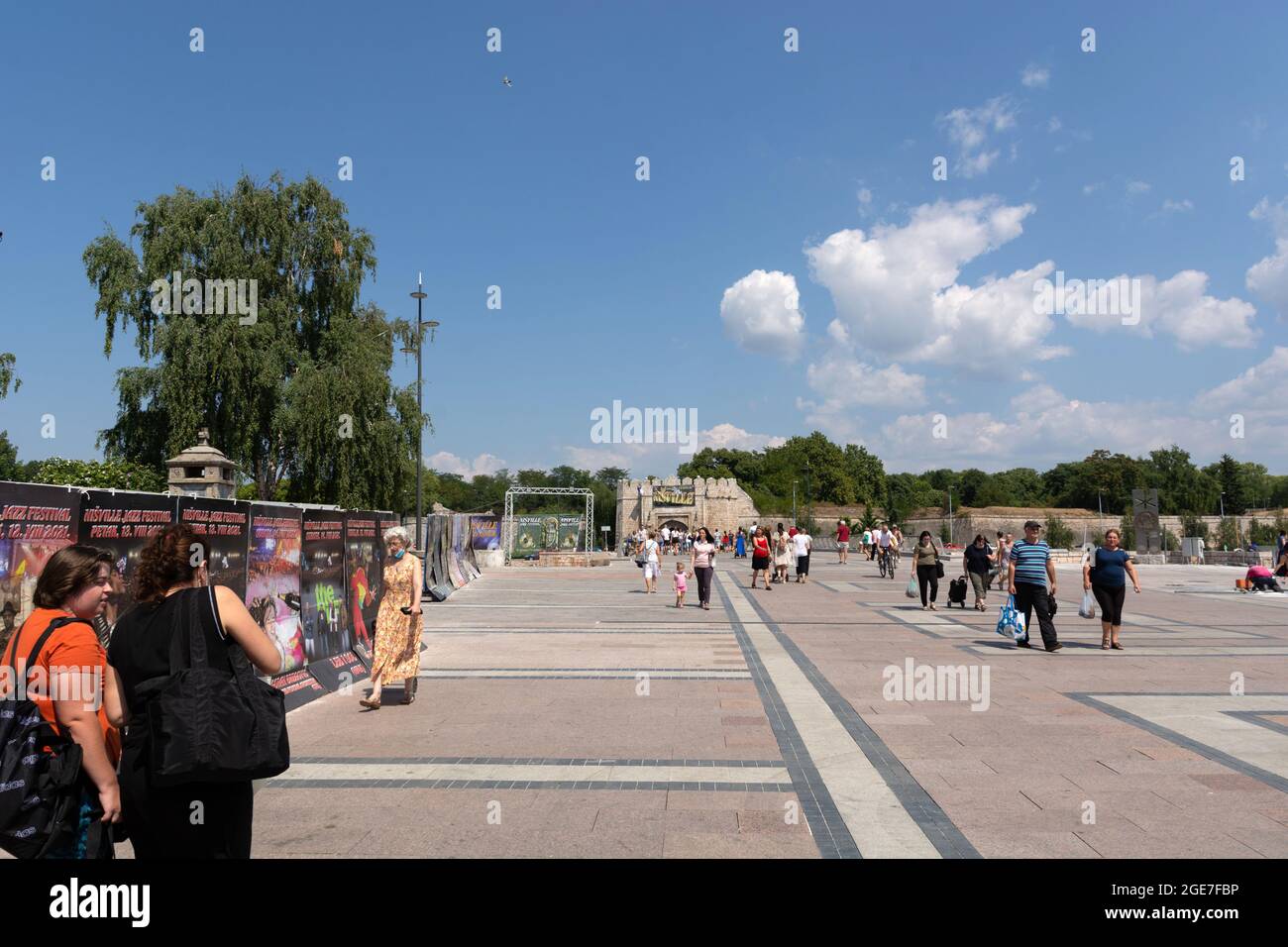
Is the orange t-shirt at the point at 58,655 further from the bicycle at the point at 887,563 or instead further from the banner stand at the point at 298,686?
the bicycle at the point at 887,563

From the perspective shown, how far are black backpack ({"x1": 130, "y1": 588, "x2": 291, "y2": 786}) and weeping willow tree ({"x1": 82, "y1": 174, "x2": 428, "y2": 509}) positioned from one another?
25.5m

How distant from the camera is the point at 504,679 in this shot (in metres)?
9.06

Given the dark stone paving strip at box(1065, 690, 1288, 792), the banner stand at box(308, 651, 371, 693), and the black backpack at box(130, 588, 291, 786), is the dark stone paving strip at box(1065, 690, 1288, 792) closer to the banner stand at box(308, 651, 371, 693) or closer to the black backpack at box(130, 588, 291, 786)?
the black backpack at box(130, 588, 291, 786)

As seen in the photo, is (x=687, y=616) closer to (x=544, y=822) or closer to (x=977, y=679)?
(x=977, y=679)

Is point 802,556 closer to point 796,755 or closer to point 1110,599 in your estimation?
point 1110,599

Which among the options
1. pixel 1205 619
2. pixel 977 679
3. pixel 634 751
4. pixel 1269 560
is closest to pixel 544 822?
pixel 634 751

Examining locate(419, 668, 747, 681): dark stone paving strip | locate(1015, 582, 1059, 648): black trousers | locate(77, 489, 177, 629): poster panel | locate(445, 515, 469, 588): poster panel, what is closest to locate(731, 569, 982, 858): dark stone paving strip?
locate(419, 668, 747, 681): dark stone paving strip

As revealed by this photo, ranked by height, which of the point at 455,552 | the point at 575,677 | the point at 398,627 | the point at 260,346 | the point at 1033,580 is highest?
the point at 260,346

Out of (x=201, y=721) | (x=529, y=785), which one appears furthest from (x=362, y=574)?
(x=201, y=721)

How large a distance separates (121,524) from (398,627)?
9.07ft

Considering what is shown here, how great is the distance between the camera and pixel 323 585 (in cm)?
918

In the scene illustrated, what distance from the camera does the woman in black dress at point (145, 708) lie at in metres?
2.81

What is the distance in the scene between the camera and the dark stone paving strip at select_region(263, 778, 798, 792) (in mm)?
5273

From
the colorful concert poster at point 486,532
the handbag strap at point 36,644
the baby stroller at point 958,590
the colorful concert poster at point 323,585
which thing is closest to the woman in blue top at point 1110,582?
the baby stroller at point 958,590
